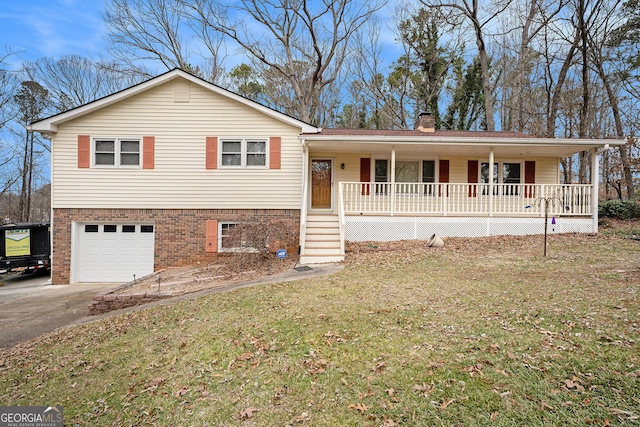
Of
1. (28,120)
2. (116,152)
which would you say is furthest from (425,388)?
(28,120)

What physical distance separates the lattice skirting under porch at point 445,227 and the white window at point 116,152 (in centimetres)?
752

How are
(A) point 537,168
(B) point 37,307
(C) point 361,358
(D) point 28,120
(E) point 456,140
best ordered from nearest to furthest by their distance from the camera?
(C) point 361,358 < (B) point 37,307 < (E) point 456,140 < (A) point 537,168 < (D) point 28,120

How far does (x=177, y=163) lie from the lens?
36.3 feet

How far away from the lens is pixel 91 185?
10.8m

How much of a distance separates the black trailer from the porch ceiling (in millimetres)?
11339

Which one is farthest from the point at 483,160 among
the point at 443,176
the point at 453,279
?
the point at 453,279

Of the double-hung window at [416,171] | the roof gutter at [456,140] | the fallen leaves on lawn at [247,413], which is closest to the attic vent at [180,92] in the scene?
the roof gutter at [456,140]

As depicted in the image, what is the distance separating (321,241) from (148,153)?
657 centimetres

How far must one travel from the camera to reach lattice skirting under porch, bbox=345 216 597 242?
36.0ft

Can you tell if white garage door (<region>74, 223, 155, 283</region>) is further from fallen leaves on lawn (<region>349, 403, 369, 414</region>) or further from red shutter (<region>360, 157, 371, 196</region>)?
fallen leaves on lawn (<region>349, 403, 369, 414</region>)

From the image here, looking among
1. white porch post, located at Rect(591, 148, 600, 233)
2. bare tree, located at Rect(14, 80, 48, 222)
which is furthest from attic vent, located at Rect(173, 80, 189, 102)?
bare tree, located at Rect(14, 80, 48, 222)

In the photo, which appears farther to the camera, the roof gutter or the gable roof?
the gable roof

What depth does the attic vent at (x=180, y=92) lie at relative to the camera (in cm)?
1107

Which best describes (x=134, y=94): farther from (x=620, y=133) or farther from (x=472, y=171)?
(x=620, y=133)
